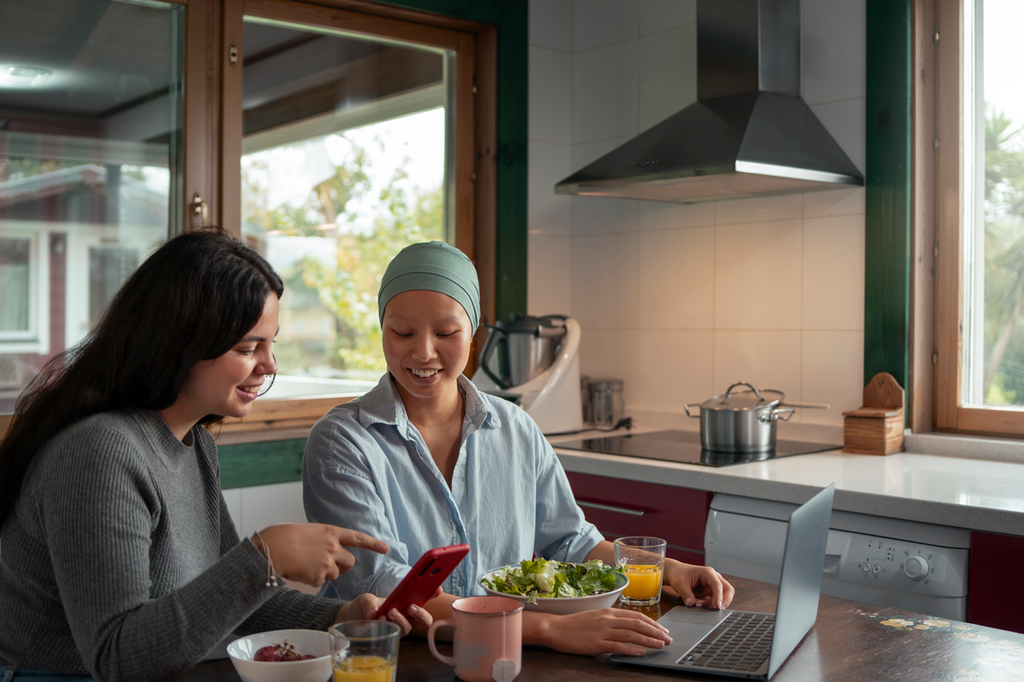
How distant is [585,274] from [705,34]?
98 cm

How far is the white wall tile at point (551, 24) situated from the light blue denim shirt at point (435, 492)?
2031mm

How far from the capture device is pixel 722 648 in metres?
1.22

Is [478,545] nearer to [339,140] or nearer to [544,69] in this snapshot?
[339,140]

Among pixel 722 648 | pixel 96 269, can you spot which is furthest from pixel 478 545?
pixel 96 269

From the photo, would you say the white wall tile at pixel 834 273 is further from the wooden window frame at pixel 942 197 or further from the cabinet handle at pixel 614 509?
the cabinet handle at pixel 614 509

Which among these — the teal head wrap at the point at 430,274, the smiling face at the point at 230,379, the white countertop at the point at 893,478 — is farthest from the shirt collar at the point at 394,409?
the white countertop at the point at 893,478

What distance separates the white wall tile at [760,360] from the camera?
2855mm

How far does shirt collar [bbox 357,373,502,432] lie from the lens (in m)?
1.57

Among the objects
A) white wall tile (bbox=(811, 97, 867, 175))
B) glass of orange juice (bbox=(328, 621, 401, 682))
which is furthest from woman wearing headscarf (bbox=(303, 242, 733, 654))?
white wall tile (bbox=(811, 97, 867, 175))

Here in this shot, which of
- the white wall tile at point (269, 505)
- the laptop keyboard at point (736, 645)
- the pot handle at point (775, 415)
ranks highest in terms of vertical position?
the pot handle at point (775, 415)

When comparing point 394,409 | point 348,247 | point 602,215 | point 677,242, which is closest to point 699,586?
point 394,409

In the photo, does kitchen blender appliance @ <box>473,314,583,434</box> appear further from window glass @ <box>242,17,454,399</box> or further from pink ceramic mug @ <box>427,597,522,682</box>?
pink ceramic mug @ <box>427,597,522,682</box>

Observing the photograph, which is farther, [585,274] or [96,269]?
[585,274]

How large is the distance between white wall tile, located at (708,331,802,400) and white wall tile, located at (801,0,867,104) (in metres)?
0.73
